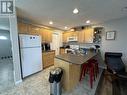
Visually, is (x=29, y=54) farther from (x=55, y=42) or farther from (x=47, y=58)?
(x=55, y=42)

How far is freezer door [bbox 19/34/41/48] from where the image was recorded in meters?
3.05

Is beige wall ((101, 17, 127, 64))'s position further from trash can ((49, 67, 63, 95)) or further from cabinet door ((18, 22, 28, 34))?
cabinet door ((18, 22, 28, 34))

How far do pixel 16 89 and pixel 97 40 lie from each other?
13.8 feet

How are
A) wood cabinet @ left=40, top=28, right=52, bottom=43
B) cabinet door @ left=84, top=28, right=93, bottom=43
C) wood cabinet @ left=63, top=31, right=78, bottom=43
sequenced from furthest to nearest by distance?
wood cabinet @ left=63, top=31, right=78, bottom=43 < cabinet door @ left=84, top=28, right=93, bottom=43 < wood cabinet @ left=40, top=28, right=52, bottom=43

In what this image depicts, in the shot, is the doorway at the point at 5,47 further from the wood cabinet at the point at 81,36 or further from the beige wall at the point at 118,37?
the beige wall at the point at 118,37

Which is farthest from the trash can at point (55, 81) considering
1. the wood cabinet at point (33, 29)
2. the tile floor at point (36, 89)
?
the wood cabinet at point (33, 29)

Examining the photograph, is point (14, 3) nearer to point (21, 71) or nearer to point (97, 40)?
point (21, 71)

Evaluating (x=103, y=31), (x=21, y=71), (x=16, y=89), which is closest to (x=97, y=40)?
(x=103, y=31)

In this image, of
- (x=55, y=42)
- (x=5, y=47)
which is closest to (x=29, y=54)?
(x=5, y=47)

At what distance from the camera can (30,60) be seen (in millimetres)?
3363

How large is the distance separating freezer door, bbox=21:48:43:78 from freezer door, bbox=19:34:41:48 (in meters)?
0.17

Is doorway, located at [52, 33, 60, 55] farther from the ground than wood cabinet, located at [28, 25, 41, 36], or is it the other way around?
wood cabinet, located at [28, 25, 41, 36]

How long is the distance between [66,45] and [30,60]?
3.35 metres

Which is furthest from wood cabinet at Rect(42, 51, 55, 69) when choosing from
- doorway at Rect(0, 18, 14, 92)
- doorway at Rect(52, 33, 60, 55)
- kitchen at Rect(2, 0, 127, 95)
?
doorway at Rect(0, 18, 14, 92)
